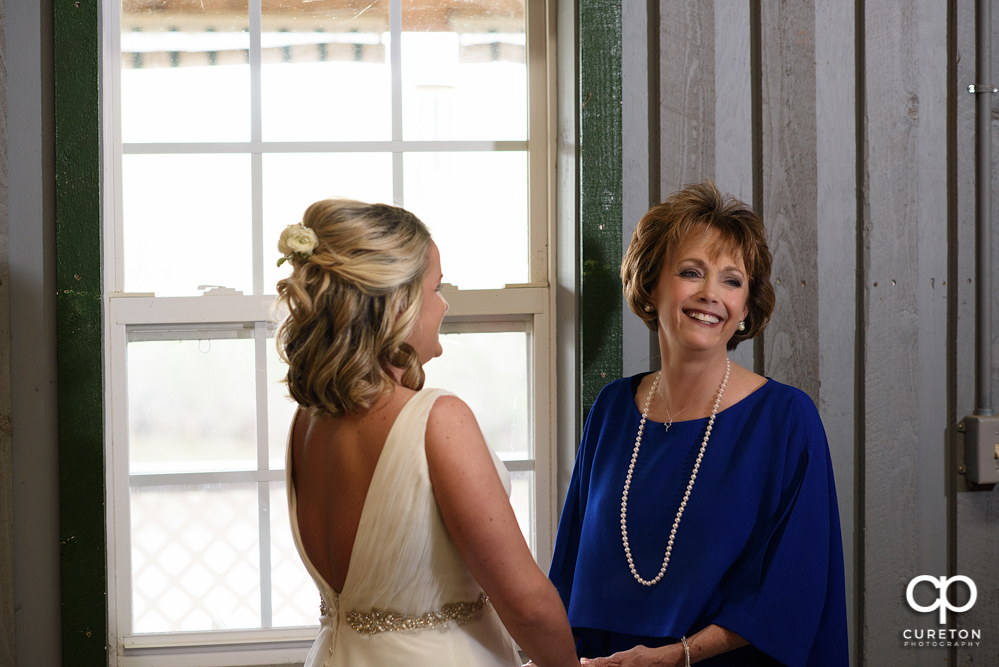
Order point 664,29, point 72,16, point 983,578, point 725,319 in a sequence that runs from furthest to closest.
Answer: point 983,578, point 664,29, point 72,16, point 725,319

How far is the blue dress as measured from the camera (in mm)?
1384

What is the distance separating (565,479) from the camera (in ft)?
6.52

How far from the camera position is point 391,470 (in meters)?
1.11

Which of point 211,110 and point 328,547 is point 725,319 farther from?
point 211,110

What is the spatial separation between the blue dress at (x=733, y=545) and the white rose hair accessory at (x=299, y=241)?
2.64 feet

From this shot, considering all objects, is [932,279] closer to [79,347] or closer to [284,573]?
[284,573]

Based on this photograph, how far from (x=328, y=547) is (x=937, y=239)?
5.72 feet

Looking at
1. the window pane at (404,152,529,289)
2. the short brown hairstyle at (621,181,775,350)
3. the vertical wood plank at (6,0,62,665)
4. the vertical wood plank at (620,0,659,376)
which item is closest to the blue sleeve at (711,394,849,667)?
the short brown hairstyle at (621,181,775,350)

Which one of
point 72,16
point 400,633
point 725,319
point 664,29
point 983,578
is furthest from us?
point 983,578

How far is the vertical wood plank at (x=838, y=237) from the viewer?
6.45 feet

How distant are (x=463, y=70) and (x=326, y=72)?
357 mm

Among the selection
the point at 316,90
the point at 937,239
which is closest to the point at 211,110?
the point at 316,90
